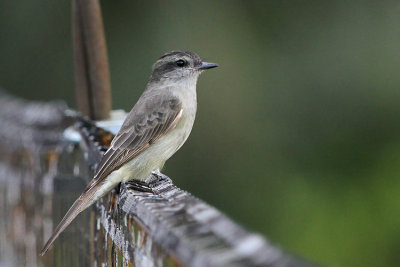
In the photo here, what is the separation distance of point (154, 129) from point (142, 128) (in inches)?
2.5

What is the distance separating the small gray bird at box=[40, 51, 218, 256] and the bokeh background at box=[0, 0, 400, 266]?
150 inches

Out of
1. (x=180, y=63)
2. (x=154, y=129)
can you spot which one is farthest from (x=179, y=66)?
(x=154, y=129)

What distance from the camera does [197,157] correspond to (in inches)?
366

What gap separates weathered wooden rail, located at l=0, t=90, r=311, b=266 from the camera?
3.98ft

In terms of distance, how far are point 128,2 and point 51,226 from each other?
820 centimetres

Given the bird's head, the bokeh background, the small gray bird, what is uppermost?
the bird's head

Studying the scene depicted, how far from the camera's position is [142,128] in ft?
10.6

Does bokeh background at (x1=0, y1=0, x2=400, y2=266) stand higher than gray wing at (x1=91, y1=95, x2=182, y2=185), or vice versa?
gray wing at (x1=91, y1=95, x2=182, y2=185)

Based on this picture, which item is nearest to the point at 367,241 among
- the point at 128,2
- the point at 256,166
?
the point at 256,166

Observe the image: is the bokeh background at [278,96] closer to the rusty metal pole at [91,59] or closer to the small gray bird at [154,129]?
the small gray bird at [154,129]

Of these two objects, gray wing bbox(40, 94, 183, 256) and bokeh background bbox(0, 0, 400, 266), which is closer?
gray wing bbox(40, 94, 183, 256)

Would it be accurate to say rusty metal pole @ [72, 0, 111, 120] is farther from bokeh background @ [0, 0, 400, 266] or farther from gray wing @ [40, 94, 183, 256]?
bokeh background @ [0, 0, 400, 266]

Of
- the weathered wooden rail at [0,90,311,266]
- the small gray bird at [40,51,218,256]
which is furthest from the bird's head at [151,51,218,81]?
the weathered wooden rail at [0,90,311,266]

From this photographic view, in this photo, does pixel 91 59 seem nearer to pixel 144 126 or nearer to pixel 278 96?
pixel 144 126
